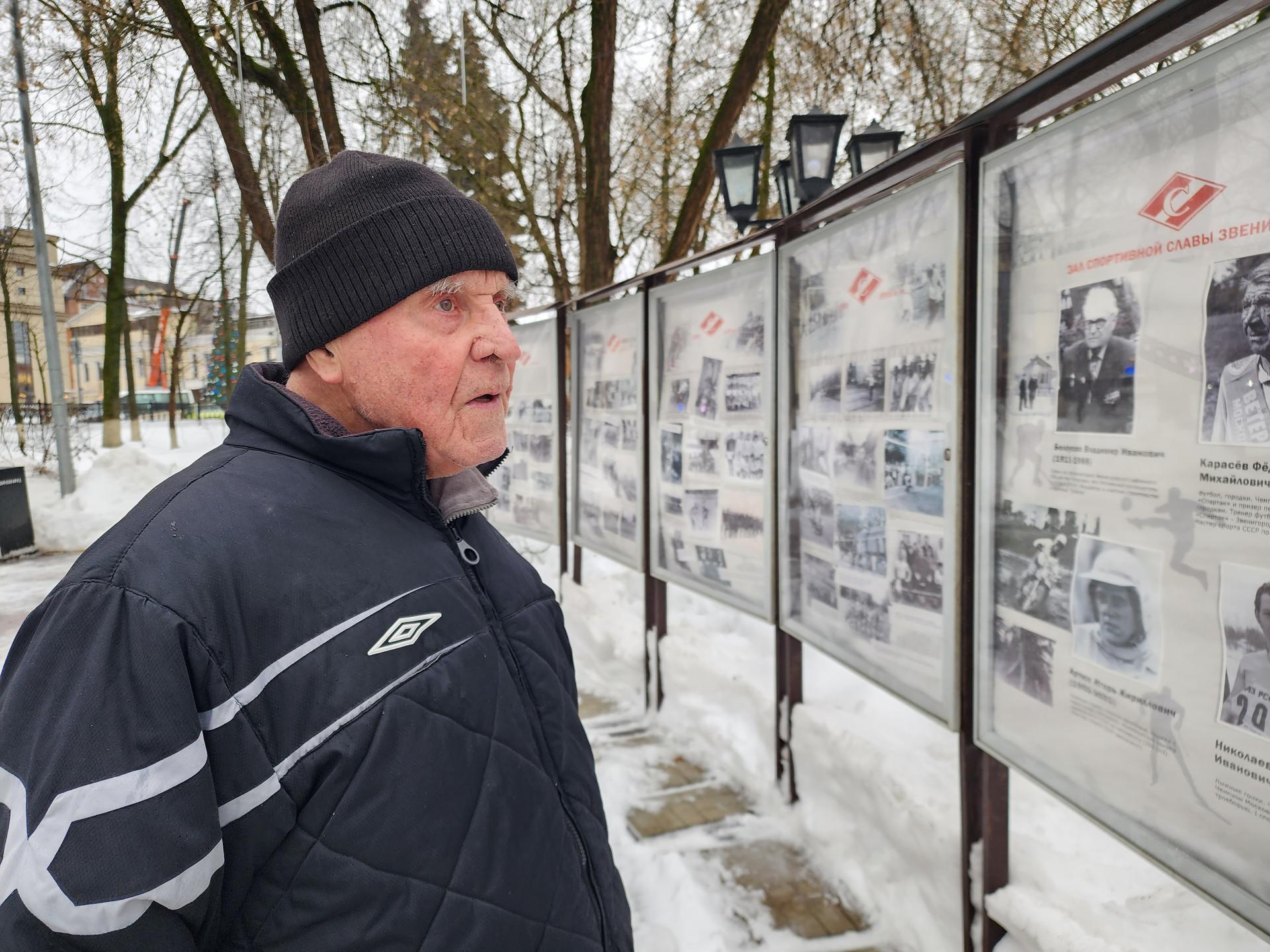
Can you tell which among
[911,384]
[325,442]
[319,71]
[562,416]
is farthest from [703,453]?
[319,71]

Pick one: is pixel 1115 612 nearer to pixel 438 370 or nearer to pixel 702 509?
pixel 438 370

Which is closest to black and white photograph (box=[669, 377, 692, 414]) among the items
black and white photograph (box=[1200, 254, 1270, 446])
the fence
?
the fence

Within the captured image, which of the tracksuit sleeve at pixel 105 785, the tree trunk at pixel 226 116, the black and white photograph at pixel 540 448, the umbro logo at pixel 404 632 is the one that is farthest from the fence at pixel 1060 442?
the tree trunk at pixel 226 116

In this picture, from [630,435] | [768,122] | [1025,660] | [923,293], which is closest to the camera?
[1025,660]

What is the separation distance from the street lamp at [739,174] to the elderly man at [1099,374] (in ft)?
15.6

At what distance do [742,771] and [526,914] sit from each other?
2.76 meters

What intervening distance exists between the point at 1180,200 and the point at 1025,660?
110 centimetres

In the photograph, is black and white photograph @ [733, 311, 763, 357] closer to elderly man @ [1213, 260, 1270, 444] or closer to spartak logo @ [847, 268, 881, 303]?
spartak logo @ [847, 268, 881, 303]

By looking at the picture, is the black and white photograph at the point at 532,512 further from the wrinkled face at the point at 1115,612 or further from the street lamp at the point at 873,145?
the wrinkled face at the point at 1115,612

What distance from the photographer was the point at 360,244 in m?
1.29

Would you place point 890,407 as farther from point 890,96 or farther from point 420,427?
point 890,96

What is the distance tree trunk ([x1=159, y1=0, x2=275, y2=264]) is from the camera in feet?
21.7

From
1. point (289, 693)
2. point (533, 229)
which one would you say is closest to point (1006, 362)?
point (289, 693)

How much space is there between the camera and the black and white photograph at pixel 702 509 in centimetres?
389
